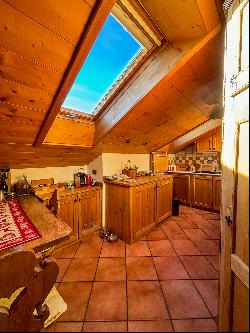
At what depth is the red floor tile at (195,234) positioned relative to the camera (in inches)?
128

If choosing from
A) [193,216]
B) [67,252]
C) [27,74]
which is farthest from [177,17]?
[193,216]

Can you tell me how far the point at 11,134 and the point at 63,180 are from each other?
4.95 feet

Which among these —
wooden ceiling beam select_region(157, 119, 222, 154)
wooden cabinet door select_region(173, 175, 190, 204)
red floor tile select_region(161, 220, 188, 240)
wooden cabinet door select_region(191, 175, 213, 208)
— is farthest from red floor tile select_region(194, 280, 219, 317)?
wooden ceiling beam select_region(157, 119, 222, 154)

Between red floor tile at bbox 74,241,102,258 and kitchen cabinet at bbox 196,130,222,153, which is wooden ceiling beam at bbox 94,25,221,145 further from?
kitchen cabinet at bbox 196,130,222,153

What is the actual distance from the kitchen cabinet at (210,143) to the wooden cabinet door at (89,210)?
3.28 metres

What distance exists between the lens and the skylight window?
1.96m

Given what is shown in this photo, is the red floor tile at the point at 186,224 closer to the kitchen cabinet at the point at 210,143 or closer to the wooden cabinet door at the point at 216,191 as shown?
the wooden cabinet door at the point at 216,191

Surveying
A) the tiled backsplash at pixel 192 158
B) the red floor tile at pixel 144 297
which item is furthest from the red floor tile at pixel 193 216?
the red floor tile at pixel 144 297

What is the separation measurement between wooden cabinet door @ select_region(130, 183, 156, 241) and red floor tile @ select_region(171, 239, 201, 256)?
57cm

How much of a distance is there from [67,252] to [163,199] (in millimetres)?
2141

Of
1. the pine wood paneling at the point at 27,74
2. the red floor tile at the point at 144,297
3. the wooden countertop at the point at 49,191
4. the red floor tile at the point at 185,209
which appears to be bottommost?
the red floor tile at the point at 144,297

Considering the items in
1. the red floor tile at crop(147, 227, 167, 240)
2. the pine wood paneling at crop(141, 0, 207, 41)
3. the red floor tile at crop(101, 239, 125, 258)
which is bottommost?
the red floor tile at crop(101, 239, 125, 258)

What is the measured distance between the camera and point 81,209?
3145 millimetres

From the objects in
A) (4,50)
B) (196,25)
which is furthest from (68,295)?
(196,25)
